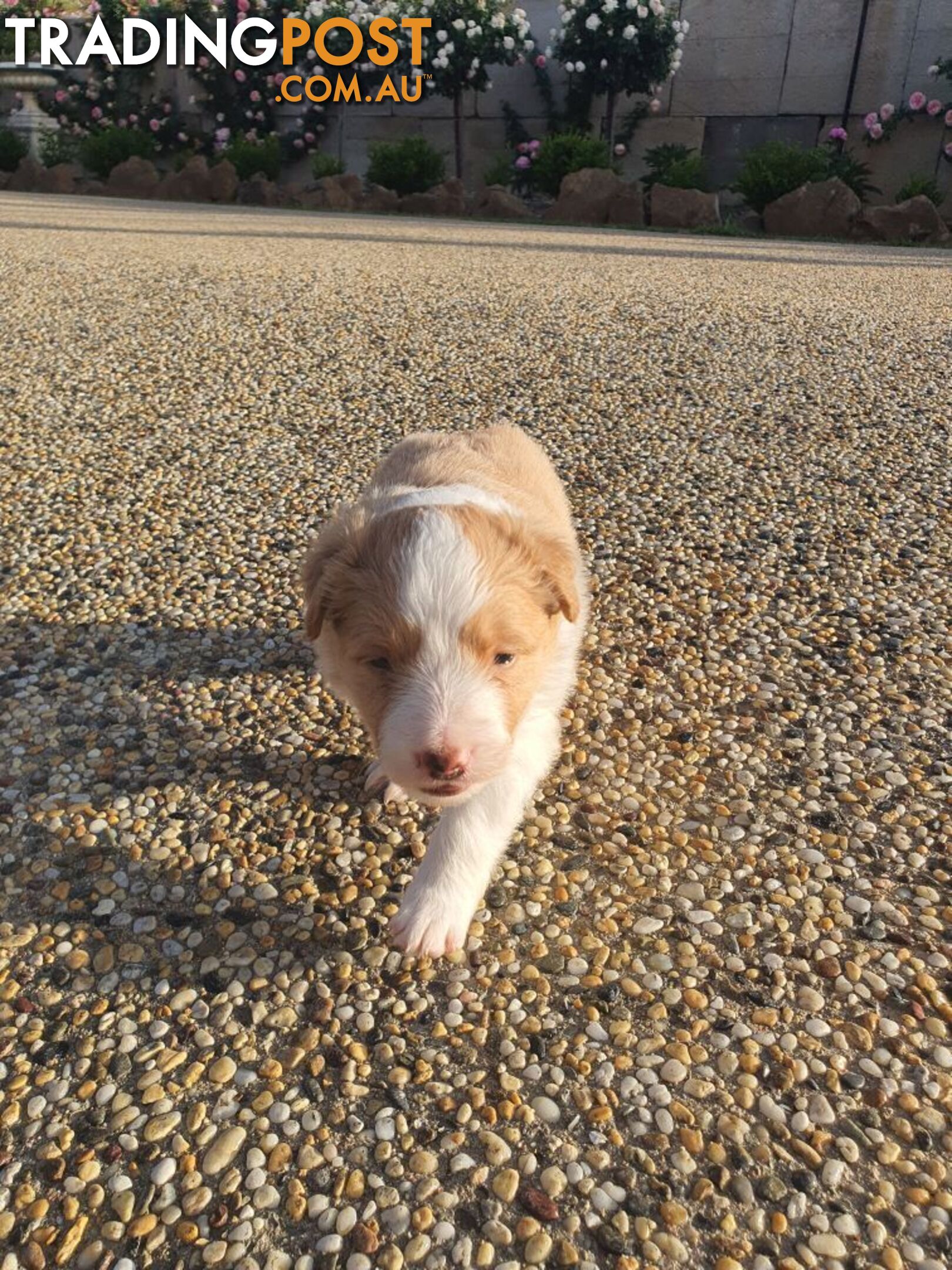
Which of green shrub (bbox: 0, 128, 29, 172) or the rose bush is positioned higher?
the rose bush

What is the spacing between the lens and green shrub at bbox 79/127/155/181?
20594 mm

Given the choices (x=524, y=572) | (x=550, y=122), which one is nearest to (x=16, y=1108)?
(x=524, y=572)

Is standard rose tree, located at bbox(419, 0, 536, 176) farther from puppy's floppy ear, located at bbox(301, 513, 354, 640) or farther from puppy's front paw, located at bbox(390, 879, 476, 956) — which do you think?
puppy's front paw, located at bbox(390, 879, 476, 956)

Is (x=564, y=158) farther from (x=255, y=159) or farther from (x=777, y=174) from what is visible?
(x=255, y=159)

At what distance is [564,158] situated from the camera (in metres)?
18.1

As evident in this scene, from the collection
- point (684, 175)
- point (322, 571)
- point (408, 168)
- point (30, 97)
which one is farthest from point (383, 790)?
point (30, 97)

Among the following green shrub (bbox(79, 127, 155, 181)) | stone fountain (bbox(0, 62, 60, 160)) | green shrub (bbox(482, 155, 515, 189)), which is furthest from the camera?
stone fountain (bbox(0, 62, 60, 160))

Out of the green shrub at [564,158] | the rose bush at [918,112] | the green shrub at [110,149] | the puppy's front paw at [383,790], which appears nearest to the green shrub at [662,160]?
the green shrub at [564,158]

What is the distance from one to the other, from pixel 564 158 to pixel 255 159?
274 inches

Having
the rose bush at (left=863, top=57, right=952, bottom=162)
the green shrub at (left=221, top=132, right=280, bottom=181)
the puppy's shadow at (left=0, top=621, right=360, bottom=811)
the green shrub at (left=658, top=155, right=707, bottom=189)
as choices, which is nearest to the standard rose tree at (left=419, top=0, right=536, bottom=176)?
the green shrub at (left=221, top=132, right=280, bottom=181)

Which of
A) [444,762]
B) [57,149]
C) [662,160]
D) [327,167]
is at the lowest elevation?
[444,762]

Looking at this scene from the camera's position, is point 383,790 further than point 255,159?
No

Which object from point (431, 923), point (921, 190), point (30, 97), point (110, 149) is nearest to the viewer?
point (431, 923)

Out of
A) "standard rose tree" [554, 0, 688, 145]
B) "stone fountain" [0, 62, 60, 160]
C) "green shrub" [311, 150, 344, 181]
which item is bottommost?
"green shrub" [311, 150, 344, 181]
